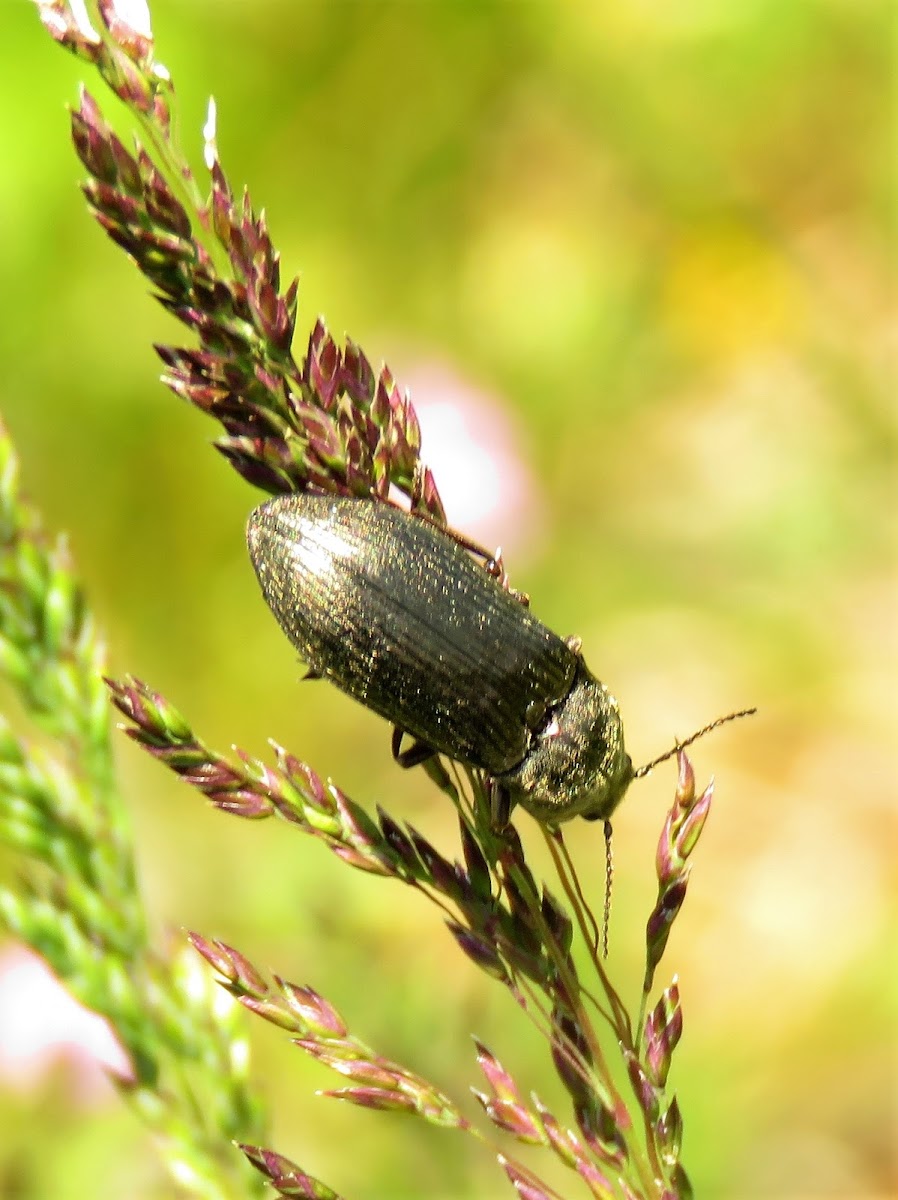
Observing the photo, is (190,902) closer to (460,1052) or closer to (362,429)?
(460,1052)

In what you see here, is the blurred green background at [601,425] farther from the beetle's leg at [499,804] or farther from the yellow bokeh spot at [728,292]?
the beetle's leg at [499,804]

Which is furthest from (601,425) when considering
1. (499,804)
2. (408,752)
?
(499,804)

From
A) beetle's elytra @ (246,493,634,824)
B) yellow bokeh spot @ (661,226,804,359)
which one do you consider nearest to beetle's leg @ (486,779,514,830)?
beetle's elytra @ (246,493,634,824)

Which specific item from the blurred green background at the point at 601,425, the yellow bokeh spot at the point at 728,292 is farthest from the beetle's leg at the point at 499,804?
the yellow bokeh spot at the point at 728,292

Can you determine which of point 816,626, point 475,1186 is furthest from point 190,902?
point 816,626

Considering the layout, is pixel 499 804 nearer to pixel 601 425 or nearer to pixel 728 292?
pixel 601 425

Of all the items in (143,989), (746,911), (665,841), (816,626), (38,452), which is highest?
(816,626)
